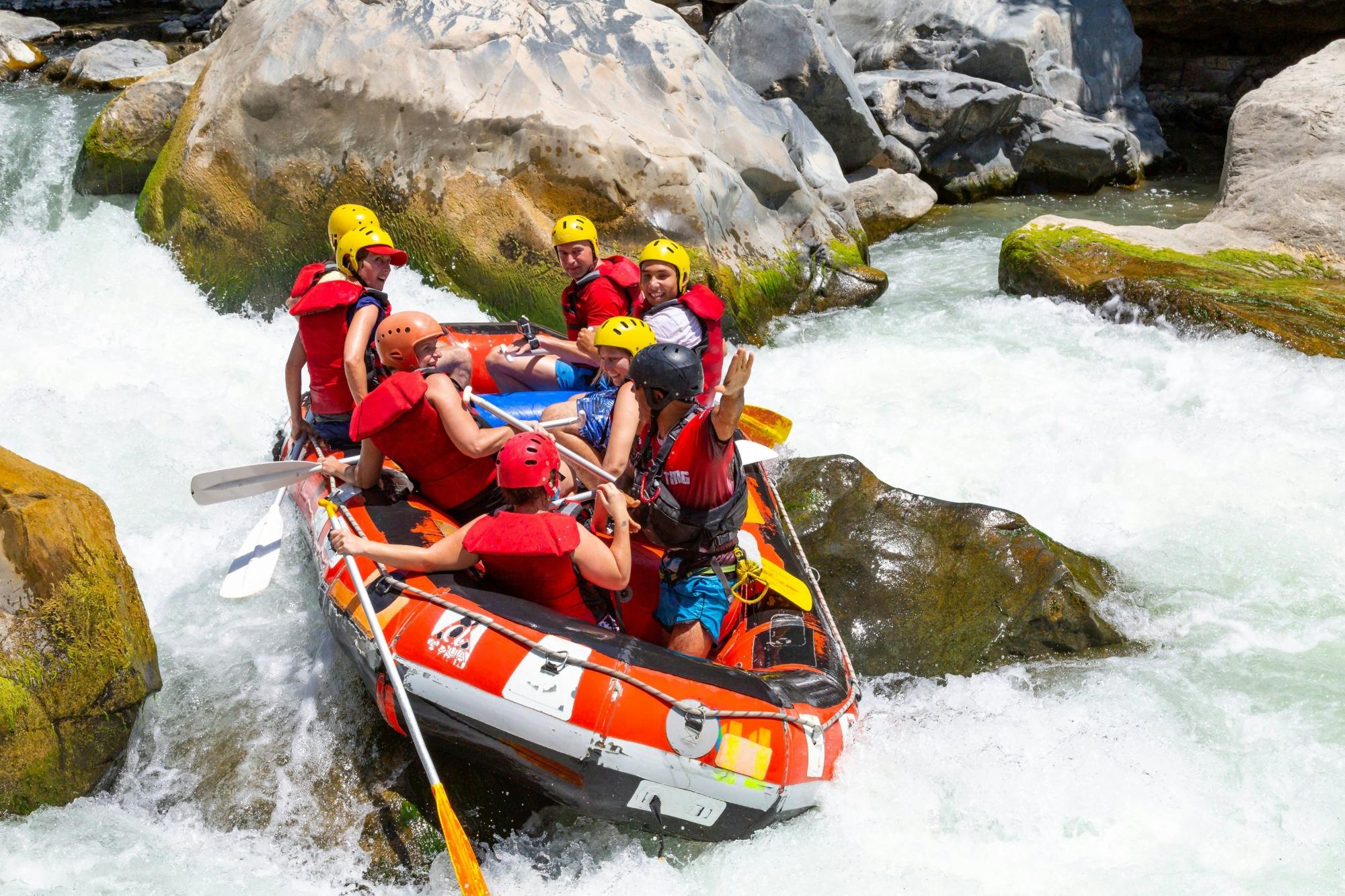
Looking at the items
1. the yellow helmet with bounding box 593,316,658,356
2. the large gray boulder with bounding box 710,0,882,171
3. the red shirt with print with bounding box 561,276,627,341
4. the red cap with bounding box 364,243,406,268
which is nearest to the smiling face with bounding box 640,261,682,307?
the red shirt with print with bounding box 561,276,627,341

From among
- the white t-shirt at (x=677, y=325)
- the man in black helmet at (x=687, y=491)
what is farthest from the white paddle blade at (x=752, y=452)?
the man in black helmet at (x=687, y=491)

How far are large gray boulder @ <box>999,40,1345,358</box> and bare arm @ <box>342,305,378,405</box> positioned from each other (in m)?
5.47

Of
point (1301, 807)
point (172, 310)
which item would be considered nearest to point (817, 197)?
point (172, 310)

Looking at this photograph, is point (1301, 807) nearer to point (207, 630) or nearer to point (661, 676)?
point (661, 676)

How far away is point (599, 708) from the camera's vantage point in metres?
3.32

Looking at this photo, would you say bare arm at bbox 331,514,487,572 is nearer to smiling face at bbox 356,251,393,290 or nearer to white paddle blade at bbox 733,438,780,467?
white paddle blade at bbox 733,438,780,467

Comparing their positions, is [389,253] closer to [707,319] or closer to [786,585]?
[707,319]

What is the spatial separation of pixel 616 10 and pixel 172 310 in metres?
4.01

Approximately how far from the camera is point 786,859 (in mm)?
3713

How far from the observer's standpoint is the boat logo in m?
3.39

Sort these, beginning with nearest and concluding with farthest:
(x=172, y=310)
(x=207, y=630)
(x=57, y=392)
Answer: (x=207, y=630) < (x=57, y=392) < (x=172, y=310)

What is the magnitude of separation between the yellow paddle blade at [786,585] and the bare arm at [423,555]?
1.16 meters

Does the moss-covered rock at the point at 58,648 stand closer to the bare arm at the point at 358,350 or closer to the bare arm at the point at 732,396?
the bare arm at the point at 358,350

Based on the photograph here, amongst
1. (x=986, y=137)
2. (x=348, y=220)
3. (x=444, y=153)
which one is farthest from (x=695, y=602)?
(x=986, y=137)
